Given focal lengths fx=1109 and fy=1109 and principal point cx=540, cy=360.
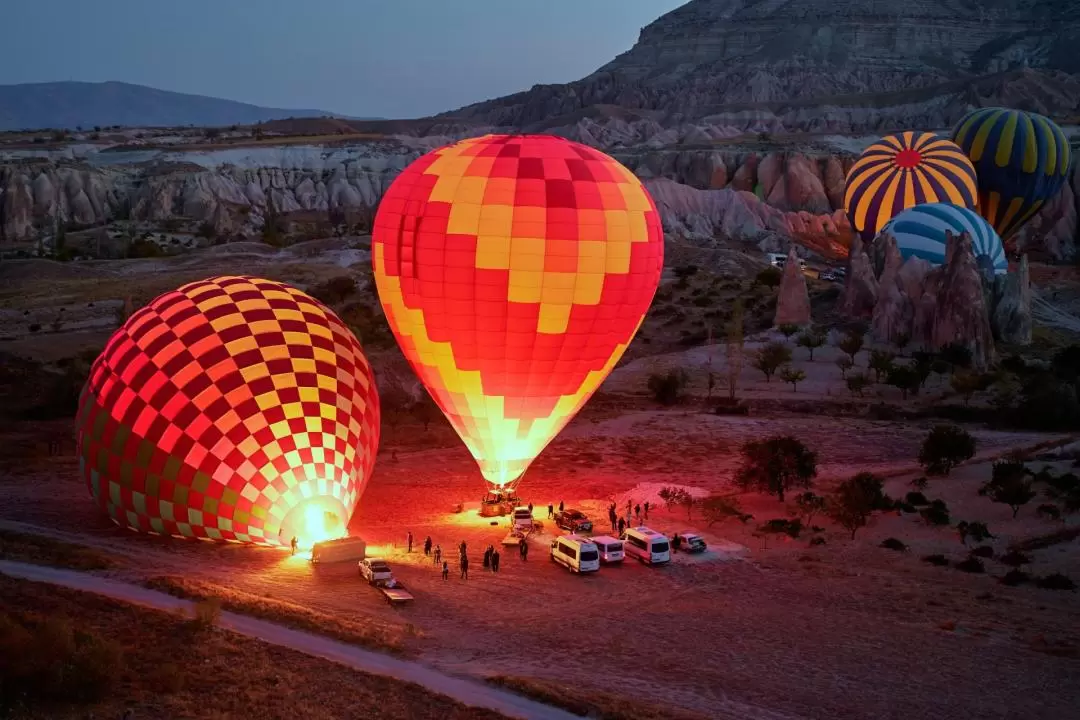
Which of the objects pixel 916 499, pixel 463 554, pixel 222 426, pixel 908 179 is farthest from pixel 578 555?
pixel 908 179

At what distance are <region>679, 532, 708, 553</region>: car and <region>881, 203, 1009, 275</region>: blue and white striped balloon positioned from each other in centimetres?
2496

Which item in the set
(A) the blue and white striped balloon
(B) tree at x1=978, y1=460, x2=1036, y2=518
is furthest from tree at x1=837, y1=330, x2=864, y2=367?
(B) tree at x1=978, y1=460, x2=1036, y2=518

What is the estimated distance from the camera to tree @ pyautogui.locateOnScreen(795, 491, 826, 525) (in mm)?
21381

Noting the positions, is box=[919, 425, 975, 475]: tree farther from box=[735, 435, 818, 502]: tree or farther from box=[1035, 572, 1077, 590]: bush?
box=[1035, 572, 1077, 590]: bush

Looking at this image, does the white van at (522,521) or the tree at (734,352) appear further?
the tree at (734,352)

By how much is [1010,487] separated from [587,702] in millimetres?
12366

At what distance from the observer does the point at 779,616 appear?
16203mm

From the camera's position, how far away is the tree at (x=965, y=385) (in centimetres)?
3167

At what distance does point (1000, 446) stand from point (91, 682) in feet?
73.8

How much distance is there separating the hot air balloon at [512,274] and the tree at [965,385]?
1449 cm

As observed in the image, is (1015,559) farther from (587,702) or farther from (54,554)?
(54,554)

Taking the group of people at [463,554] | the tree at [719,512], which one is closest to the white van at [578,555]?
the group of people at [463,554]

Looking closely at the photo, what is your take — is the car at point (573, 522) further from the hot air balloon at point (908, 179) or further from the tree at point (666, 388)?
the hot air balloon at point (908, 179)

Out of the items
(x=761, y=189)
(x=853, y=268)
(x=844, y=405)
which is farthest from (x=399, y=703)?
(x=761, y=189)
